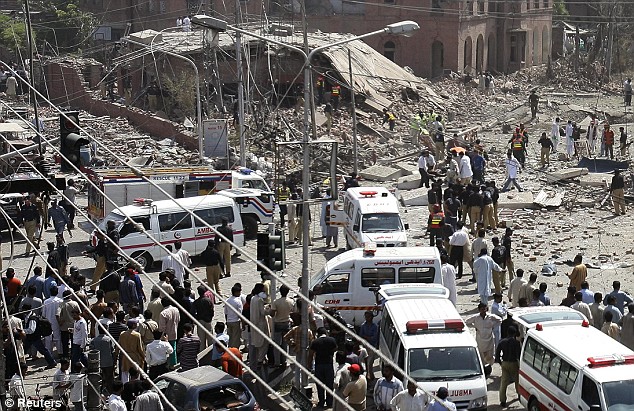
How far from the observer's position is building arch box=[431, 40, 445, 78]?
214 ft

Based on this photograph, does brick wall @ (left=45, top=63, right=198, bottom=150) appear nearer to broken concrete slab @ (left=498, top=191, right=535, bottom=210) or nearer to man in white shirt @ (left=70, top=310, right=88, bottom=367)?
broken concrete slab @ (left=498, top=191, right=535, bottom=210)

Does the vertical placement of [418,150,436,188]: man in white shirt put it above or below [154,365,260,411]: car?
above

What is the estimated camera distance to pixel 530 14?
244ft

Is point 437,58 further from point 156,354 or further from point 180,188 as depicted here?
point 156,354

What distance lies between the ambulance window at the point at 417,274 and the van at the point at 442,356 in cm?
378

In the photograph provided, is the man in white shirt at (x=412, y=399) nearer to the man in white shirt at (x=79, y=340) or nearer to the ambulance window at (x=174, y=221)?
the man in white shirt at (x=79, y=340)

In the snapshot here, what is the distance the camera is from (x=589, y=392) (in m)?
14.9

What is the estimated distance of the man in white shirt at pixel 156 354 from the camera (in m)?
17.5

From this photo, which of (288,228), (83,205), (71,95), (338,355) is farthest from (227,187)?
(71,95)

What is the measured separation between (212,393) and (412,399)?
2668 mm

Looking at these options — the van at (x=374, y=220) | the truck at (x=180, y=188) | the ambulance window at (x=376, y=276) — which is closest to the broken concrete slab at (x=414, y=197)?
the truck at (x=180, y=188)

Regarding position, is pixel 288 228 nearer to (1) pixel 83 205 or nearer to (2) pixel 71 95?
(1) pixel 83 205

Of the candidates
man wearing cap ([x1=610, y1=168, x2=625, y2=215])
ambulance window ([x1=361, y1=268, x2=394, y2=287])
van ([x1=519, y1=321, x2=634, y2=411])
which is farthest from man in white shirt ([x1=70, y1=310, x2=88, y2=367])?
man wearing cap ([x1=610, y1=168, x2=625, y2=215])

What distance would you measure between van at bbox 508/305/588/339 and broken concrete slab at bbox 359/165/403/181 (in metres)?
20.3
